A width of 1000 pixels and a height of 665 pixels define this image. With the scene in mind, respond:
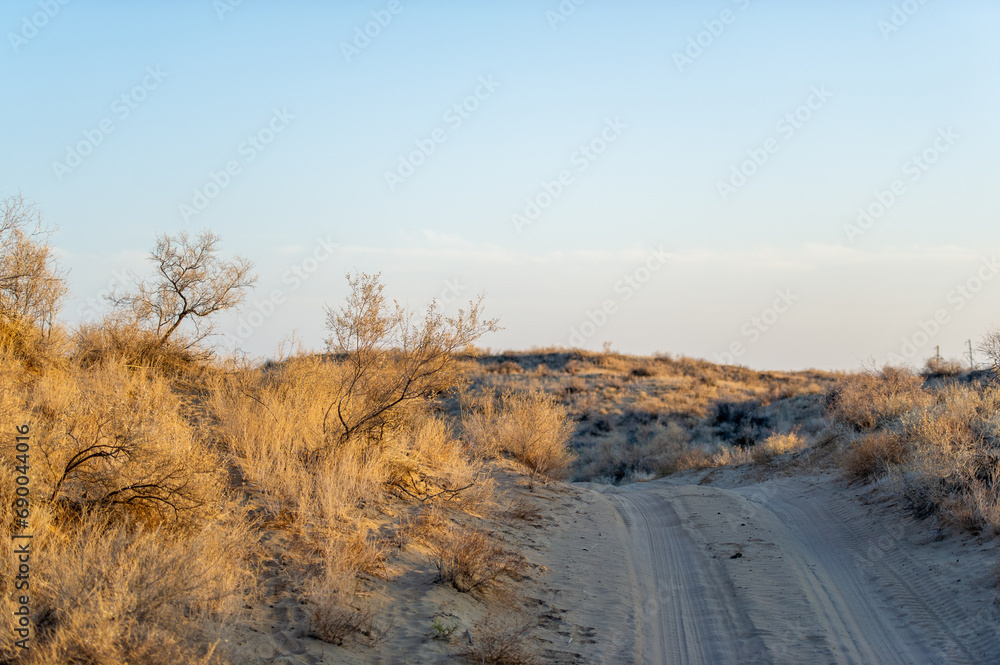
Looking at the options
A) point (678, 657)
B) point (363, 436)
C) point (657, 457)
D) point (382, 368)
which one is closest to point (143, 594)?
point (678, 657)

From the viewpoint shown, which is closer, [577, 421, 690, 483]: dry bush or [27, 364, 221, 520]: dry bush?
[27, 364, 221, 520]: dry bush

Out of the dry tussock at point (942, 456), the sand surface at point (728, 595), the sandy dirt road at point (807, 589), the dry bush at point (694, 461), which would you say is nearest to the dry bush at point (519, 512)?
the sand surface at point (728, 595)

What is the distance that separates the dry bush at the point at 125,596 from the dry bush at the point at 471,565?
6.95 feet

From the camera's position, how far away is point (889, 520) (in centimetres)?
971

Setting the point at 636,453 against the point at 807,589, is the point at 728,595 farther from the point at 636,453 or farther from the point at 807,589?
the point at 636,453

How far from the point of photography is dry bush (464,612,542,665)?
5367mm

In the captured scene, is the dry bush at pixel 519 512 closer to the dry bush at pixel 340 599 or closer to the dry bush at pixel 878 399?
the dry bush at pixel 340 599

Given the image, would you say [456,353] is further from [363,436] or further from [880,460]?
[880,460]

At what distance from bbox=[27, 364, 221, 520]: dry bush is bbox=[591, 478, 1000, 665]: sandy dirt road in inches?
175

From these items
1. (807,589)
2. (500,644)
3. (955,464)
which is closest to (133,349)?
(500,644)

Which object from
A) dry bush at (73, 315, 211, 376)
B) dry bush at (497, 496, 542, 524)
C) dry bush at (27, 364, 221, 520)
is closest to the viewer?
dry bush at (27, 364, 221, 520)

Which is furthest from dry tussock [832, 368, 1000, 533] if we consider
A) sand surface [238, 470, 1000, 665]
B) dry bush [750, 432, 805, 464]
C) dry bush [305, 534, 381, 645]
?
dry bush [305, 534, 381, 645]

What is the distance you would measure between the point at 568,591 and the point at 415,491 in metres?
2.70

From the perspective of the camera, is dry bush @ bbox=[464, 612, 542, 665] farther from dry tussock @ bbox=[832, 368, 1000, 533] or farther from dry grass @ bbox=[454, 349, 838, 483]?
dry grass @ bbox=[454, 349, 838, 483]
